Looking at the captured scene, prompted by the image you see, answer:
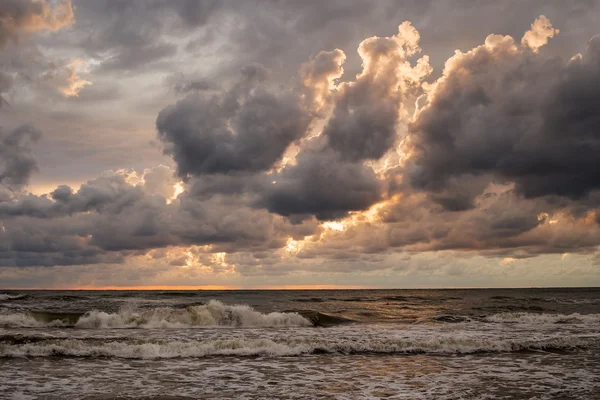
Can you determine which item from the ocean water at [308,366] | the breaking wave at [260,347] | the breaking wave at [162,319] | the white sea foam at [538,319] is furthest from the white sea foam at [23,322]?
the white sea foam at [538,319]

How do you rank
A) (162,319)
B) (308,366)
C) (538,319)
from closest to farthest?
(308,366)
(162,319)
(538,319)

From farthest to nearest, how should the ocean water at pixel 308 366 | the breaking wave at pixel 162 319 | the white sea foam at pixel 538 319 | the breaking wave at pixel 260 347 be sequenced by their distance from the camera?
the white sea foam at pixel 538 319
the breaking wave at pixel 162 319
the breaking wave at pixel 260 347
the ocean water at pixel 308 366

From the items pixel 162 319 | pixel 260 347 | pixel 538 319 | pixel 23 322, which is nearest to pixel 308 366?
pixel 260 347

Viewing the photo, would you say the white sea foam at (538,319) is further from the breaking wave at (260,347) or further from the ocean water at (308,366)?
the breaking wave at (260,347)

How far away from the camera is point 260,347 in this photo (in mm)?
21484

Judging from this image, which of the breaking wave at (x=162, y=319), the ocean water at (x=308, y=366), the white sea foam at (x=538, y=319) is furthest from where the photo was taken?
the white sea foam at (x=538, y=319)

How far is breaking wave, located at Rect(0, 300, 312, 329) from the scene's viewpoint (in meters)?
33.2

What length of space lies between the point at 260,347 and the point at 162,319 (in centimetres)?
1471

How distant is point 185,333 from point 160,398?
50.6 feet

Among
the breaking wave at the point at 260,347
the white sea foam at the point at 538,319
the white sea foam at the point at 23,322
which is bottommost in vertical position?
the white sea foam at the point at 538,319

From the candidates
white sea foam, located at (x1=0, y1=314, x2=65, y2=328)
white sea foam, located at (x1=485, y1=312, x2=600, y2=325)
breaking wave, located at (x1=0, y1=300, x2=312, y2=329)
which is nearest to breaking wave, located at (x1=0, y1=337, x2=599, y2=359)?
breaking wave, located at (x1=0, y1=300, x2=312, y2=329)

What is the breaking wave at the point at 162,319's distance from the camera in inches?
1309

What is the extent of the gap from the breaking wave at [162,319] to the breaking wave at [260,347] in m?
11.0

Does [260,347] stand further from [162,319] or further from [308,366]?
[162,319]
